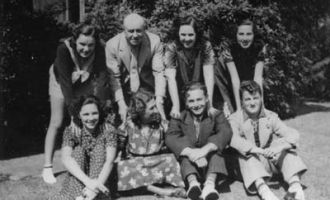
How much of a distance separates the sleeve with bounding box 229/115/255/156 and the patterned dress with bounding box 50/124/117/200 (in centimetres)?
112

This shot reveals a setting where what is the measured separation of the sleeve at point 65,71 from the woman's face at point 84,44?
0.41 feet

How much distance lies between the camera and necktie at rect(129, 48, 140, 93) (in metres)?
4.54

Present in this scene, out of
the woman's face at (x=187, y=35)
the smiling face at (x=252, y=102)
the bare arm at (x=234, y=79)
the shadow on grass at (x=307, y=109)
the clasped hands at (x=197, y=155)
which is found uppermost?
the woman's face at (x=187, y=35)

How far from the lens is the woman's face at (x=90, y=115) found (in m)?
3.93

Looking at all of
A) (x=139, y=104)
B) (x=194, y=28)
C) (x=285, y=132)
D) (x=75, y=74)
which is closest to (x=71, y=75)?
(x=75, y=74)

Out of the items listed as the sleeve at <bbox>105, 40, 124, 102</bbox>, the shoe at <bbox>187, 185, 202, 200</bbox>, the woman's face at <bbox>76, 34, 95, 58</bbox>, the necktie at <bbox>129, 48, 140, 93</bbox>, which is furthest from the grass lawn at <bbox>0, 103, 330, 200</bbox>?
the woman's face at <bbox>76, 34, 95, 58</bbox>

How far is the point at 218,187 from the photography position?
4160mm

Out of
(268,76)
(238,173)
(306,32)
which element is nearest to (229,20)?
A: (268,76)

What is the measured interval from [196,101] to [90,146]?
106 cm

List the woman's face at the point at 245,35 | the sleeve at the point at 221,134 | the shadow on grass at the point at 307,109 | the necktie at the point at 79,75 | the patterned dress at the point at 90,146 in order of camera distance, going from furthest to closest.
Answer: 1. the shadow on grass at the point at 307,109
2. the woman's face at the point at 245,35
3. the necktie at the point at 79,75
4. the sleeve at the point at 221,134
5. the patterned dress at the point at 90,146

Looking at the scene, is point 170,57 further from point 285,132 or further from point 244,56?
point 285,132

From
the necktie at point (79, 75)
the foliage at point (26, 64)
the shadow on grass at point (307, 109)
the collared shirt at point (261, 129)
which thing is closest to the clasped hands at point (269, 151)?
the collared shirt at point (261, 129)

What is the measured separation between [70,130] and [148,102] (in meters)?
0.77

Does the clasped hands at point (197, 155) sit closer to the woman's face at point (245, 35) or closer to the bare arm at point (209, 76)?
the bare arm at point (209, 76)
